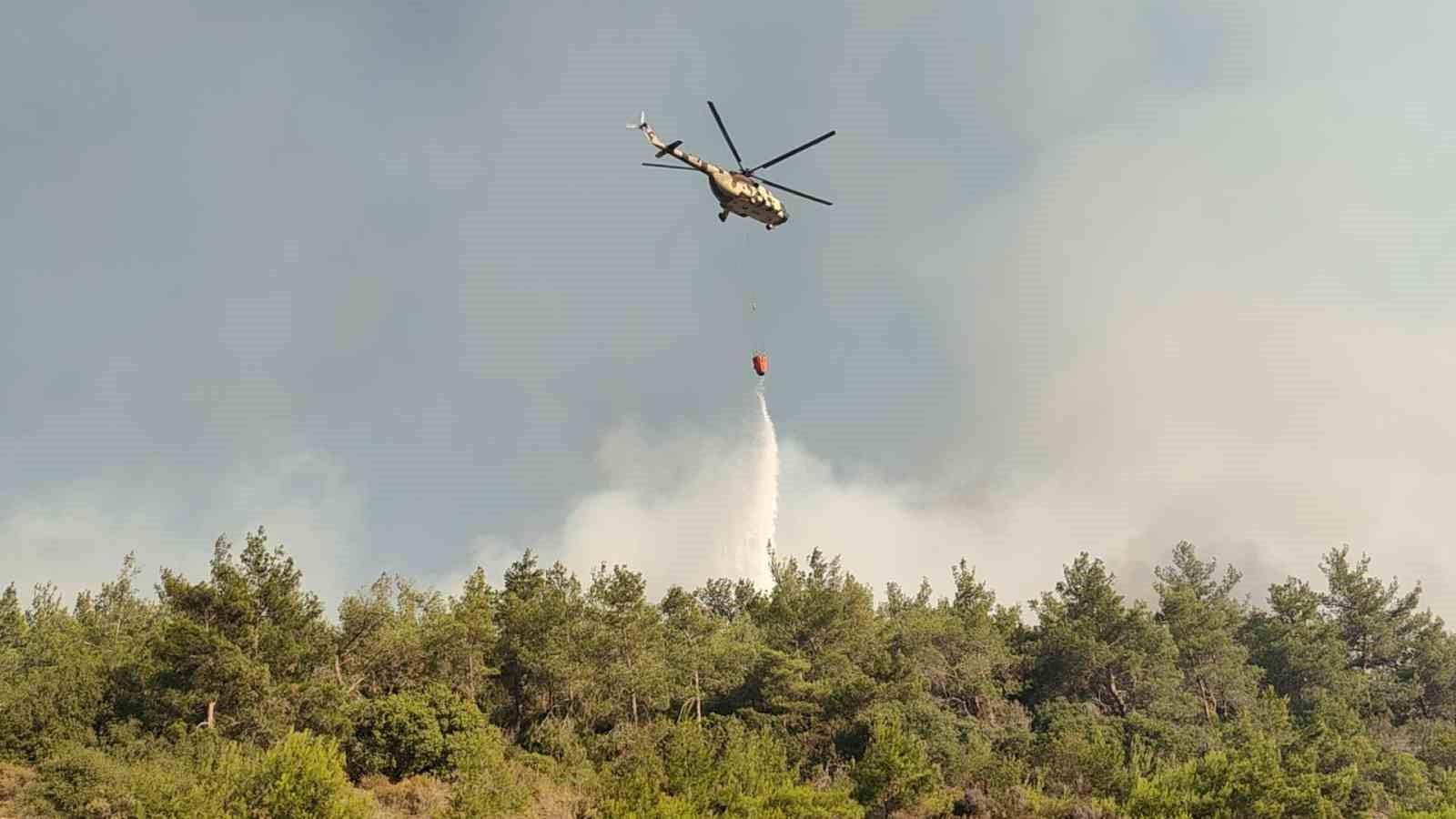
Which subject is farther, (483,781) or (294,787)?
(483,781)

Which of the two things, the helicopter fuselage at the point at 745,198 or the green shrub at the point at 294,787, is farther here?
the helicopter fuselage at the point at 745,198

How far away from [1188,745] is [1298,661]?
2736 centimetres

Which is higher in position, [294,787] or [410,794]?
[294,787]

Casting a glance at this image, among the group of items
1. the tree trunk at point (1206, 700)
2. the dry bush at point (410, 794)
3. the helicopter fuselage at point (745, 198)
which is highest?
the helicopter fuselage at point (745, 198)

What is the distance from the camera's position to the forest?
46.3 m

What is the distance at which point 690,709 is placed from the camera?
6512 cm

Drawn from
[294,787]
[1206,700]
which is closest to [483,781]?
[294,787]

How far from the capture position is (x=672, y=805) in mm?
44375

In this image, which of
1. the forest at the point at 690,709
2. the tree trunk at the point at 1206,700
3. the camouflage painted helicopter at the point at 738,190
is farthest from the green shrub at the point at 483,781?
the tree trunk at the point at 1206,700

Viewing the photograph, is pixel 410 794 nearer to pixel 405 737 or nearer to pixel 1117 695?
pixel 405 737

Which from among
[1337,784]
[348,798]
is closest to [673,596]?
[348,798]

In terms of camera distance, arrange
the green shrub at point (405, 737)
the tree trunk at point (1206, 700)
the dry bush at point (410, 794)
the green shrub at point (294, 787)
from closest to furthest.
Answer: the green shrub at point (294, 787)
the dry bush at point (410, 794)
the green shrub at point (405, 737)
the tree trunk at point (1206, 700)

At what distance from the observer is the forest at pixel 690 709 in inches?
1822

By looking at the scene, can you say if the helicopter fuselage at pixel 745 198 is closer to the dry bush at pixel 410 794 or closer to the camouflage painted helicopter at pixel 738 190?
the camouflage painted helicopter at pixel 738 190
